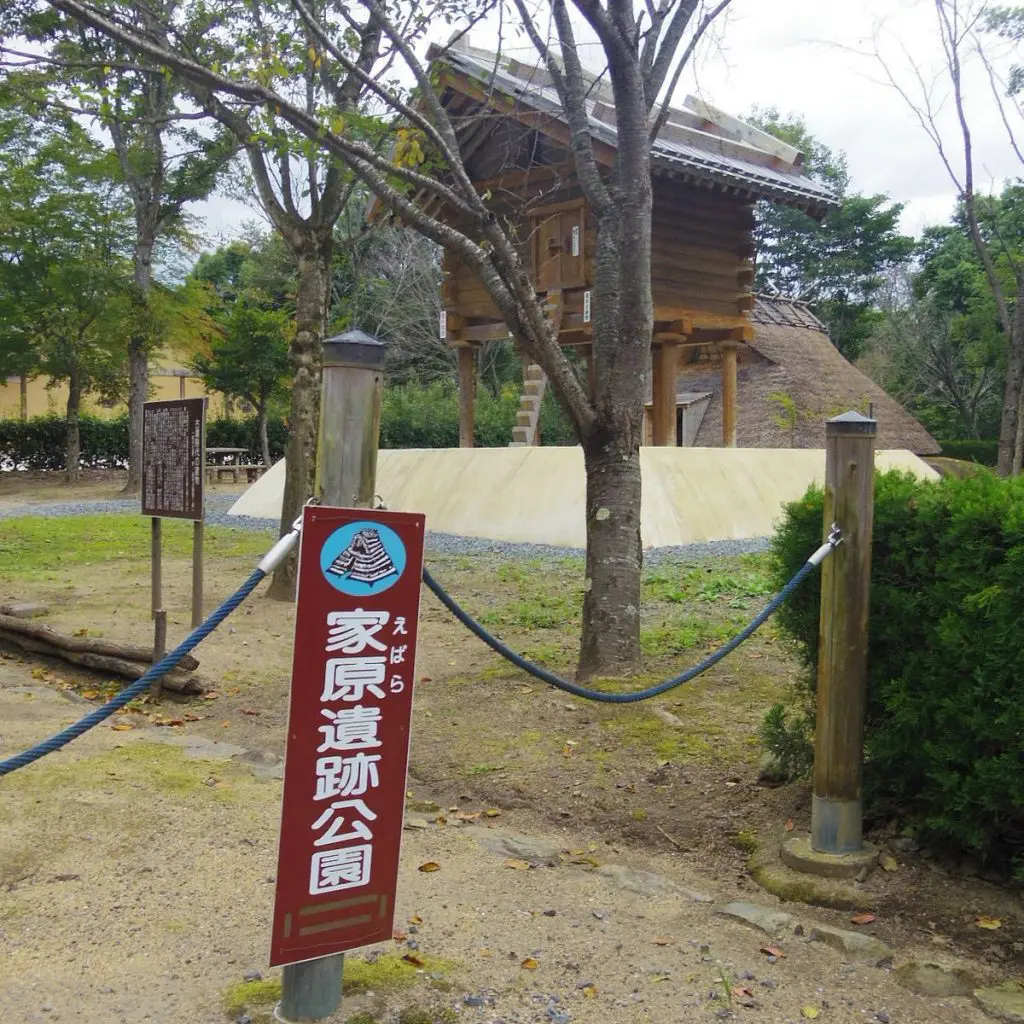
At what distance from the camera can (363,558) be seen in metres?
2.38

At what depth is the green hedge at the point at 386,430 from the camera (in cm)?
2741

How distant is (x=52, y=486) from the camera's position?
2523cm

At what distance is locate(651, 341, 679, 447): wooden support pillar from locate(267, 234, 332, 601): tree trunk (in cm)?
734

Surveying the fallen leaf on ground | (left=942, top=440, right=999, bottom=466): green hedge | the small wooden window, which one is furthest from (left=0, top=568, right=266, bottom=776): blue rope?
(left=942, top=440, right=999, bottom=466): green hedge

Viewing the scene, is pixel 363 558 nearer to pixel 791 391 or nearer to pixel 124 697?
pixel 124 697

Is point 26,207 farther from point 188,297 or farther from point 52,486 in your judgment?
point 52,486

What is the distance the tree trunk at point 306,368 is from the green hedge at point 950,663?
238 inches

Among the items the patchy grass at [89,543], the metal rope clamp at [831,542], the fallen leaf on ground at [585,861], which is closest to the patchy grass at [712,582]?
the fallen leaf on ground at [585,861]

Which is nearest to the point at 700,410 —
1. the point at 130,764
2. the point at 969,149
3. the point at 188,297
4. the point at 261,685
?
the point at 188,297

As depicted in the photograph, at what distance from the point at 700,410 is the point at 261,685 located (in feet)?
73.5

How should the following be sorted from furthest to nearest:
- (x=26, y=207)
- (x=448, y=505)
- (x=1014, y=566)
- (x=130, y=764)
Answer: (x=26, y=207) → (x=448, y=505) → (x=130, y=764) → (x=1014, y=566)

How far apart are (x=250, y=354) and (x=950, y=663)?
25057mm

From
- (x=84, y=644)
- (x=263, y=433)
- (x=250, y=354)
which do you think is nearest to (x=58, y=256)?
(x=250, y=354)

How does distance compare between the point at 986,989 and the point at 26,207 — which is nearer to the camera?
the point at 986,989
